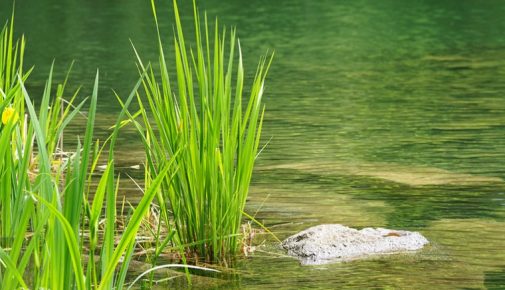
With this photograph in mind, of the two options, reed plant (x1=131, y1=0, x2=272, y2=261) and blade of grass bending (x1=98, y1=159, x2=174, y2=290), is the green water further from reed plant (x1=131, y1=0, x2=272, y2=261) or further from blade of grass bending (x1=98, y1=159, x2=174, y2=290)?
blade of grass bending (x1=98, y1=159, x2=174, y2=290)

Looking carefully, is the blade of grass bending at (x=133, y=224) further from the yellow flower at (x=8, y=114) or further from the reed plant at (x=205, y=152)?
the reed plant at (x=205, y=152)

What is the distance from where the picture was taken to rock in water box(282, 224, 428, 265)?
4.80 meters

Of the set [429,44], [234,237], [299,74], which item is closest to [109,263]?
[234,237]

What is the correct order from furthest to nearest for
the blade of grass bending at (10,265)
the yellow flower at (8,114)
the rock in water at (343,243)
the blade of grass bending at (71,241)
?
the rock in water at (343,243) < the yellow flower at (8,114) < the blade of grass bending at (10,265) < the blade of grass bending at (71,241)

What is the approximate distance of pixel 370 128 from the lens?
881 centimetres

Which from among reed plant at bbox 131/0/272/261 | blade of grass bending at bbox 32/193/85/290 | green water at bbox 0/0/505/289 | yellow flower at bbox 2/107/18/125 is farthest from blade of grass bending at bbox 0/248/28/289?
green water at bbox 0/0/505/289

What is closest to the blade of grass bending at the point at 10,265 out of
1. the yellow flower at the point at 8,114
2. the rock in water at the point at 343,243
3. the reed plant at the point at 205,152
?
the yellow flower at the point at 8,114

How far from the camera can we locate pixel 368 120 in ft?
30.2

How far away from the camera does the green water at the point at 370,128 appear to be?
4691mm

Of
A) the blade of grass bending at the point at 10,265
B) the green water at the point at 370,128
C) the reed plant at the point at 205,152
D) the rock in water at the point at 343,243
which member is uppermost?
the blade of grass bending at the point at 10,265

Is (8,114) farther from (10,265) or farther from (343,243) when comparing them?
(343,243)

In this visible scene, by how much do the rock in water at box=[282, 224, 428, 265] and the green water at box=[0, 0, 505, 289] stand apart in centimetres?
9

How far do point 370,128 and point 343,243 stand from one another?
4.02m

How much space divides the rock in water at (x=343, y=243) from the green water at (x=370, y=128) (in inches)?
3.5
